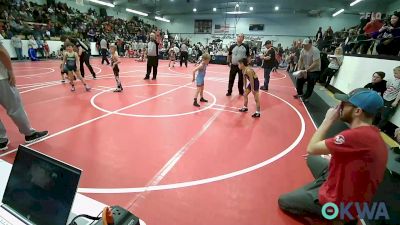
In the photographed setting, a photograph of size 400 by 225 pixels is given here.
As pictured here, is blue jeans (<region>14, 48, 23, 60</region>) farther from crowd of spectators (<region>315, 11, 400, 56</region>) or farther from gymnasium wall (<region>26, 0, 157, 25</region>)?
crowd of spectators (<region>315, 11, 400, 56</region>)

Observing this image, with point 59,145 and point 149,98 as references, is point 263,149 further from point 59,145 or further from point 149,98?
point 149,98

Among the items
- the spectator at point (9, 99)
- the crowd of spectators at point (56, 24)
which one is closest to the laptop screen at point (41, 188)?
the spectator at point (9, 99)

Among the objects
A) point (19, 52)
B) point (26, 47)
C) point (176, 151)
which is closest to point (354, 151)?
point (176, 151)

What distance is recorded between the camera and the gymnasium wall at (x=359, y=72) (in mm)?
5786

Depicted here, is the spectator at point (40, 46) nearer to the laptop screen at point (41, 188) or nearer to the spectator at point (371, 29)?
the laptop screen at point (41, 188)

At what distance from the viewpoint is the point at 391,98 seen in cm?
512

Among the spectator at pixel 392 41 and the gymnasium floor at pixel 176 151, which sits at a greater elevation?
the spectator at pixel 392 41

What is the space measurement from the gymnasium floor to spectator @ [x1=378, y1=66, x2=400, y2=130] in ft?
5.06

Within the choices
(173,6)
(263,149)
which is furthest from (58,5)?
(263,149)

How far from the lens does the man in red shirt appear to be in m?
1.60

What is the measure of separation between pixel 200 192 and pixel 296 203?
3.39 feet

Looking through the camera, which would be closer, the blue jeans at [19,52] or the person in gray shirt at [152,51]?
the person in gray shirt at [152,51]

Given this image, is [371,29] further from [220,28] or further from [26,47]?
[220,28]

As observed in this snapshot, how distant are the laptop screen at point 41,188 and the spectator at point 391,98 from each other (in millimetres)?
6074
